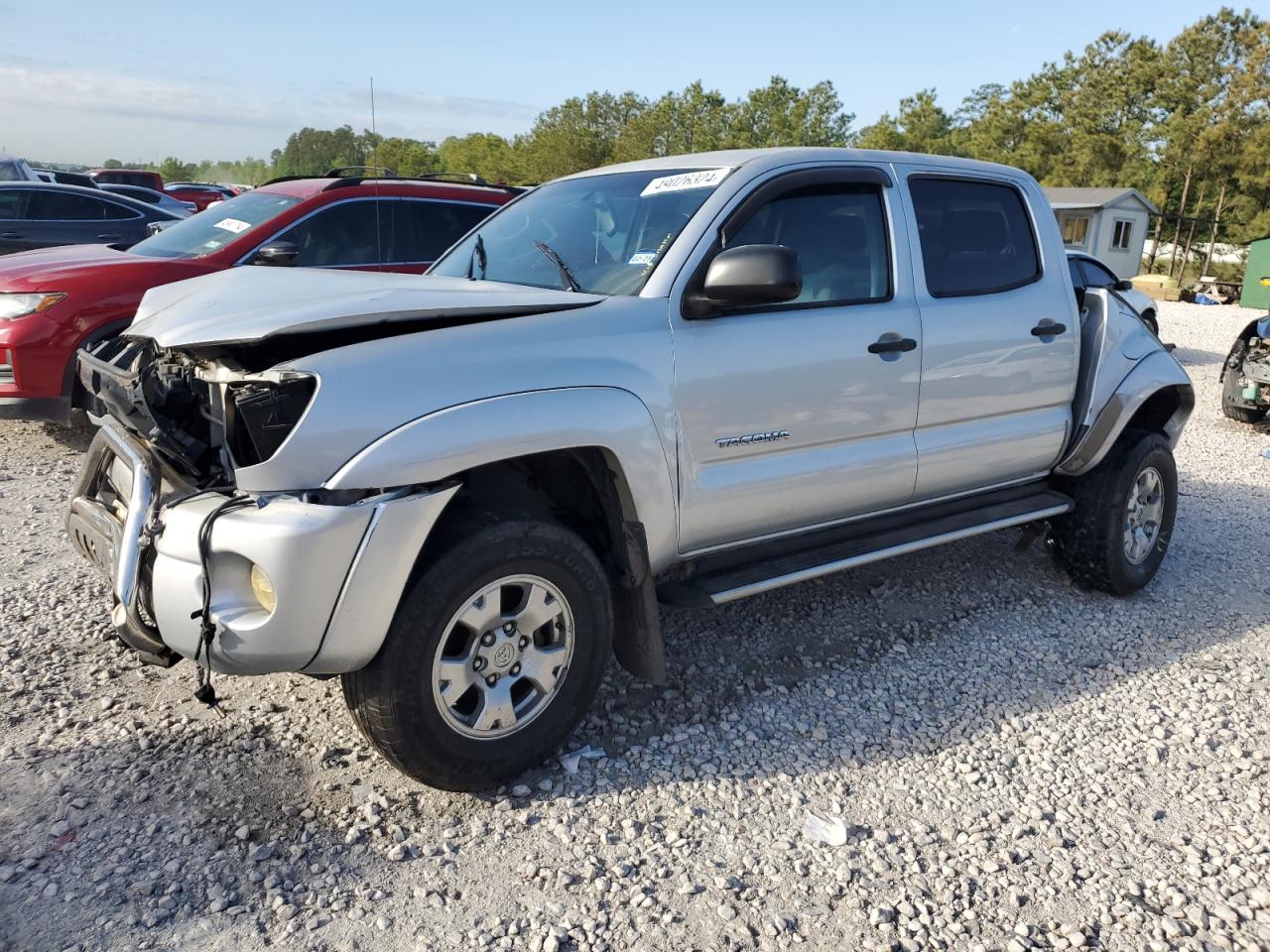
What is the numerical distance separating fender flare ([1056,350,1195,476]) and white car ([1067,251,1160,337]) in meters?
0.34

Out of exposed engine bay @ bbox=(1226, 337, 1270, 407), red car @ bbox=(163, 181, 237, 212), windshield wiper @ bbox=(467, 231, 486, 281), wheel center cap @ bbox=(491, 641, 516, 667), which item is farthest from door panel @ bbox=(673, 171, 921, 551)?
red car @ bbox=(163, 181, 237, 212)

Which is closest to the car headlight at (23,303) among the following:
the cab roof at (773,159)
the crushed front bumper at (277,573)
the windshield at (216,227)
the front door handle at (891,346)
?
the windshield at (216,227)

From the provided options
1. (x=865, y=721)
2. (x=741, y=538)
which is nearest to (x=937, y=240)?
(x=741, y=538)

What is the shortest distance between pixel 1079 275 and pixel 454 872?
4512mm

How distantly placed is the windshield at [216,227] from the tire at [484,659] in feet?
16.5

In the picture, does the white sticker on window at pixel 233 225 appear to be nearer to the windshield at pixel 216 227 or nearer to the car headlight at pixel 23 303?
the windshield at pixel 216 227

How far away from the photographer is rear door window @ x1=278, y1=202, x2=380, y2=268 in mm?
7051

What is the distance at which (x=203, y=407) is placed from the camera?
3.09m

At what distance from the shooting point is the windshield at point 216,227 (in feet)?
23.0

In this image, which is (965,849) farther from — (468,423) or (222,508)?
(222,508)

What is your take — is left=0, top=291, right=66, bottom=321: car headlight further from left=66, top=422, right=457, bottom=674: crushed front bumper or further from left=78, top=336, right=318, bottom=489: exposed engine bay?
left=66, top=422, right=457, bottom=674: crushed front bumper

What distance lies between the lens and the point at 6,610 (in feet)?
13.6

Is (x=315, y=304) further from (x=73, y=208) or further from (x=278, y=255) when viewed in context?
(x=73, y=208)

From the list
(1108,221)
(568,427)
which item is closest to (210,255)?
(568,427)
